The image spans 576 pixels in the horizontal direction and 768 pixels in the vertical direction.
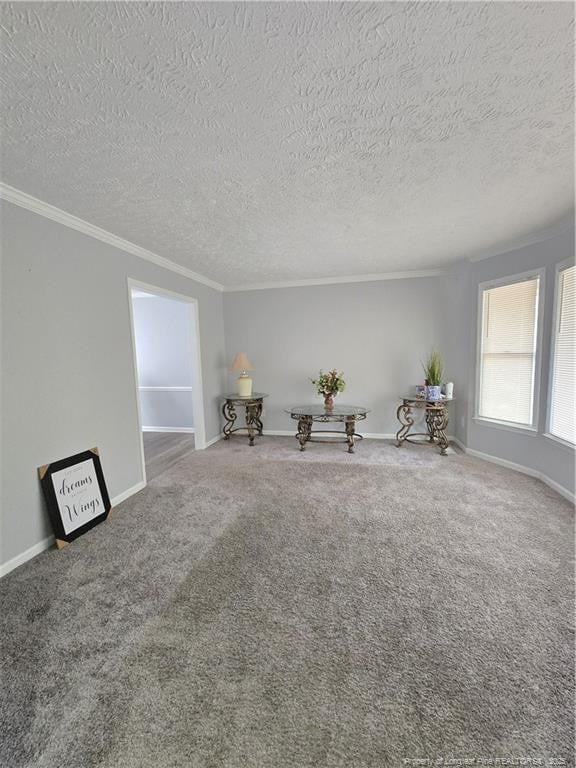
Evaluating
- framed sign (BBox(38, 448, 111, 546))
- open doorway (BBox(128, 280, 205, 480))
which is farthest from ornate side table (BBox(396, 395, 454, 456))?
framed sign (BBox(38, 448, 111, 546))

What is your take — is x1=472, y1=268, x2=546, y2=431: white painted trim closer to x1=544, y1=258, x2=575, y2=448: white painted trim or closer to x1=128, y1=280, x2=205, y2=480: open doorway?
x1=544, y1=258, x2=575, y2=448: white painted trim

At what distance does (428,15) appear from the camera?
1.02 m

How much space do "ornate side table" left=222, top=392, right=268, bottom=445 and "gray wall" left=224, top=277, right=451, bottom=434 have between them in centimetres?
26

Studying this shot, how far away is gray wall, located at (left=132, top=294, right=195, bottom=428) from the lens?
17.8ft

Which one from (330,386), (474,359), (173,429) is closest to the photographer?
(474,359)

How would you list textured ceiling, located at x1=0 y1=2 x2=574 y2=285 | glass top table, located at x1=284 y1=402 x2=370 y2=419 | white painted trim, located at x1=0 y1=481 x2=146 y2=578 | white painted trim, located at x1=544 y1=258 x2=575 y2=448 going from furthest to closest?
glass top table, located at x1=284 y1=402 x2=370 y2=419, white painted trim, located at x1=544 y1=258 x2=575 y2=448, white painted trim, located at x1=0 y1=481 x2=146 y2=578, textured ceiling, located at x1=0 y1=2 x2=574 y2=285

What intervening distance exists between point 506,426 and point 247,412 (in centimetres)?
340

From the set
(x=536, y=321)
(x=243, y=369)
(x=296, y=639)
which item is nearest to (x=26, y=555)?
(x=296, y=639)

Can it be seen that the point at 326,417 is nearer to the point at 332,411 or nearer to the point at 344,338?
the point at 332,411

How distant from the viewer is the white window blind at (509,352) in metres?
3.28

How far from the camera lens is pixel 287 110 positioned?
139cm

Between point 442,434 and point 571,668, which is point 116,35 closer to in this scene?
point 571,668

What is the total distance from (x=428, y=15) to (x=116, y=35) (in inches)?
40.8

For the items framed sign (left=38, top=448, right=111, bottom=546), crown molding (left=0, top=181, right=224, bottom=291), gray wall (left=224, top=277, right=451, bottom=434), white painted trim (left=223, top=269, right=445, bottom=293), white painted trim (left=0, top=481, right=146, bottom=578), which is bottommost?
white painted trim (left=0, top=481, right=146, bottom=578)
